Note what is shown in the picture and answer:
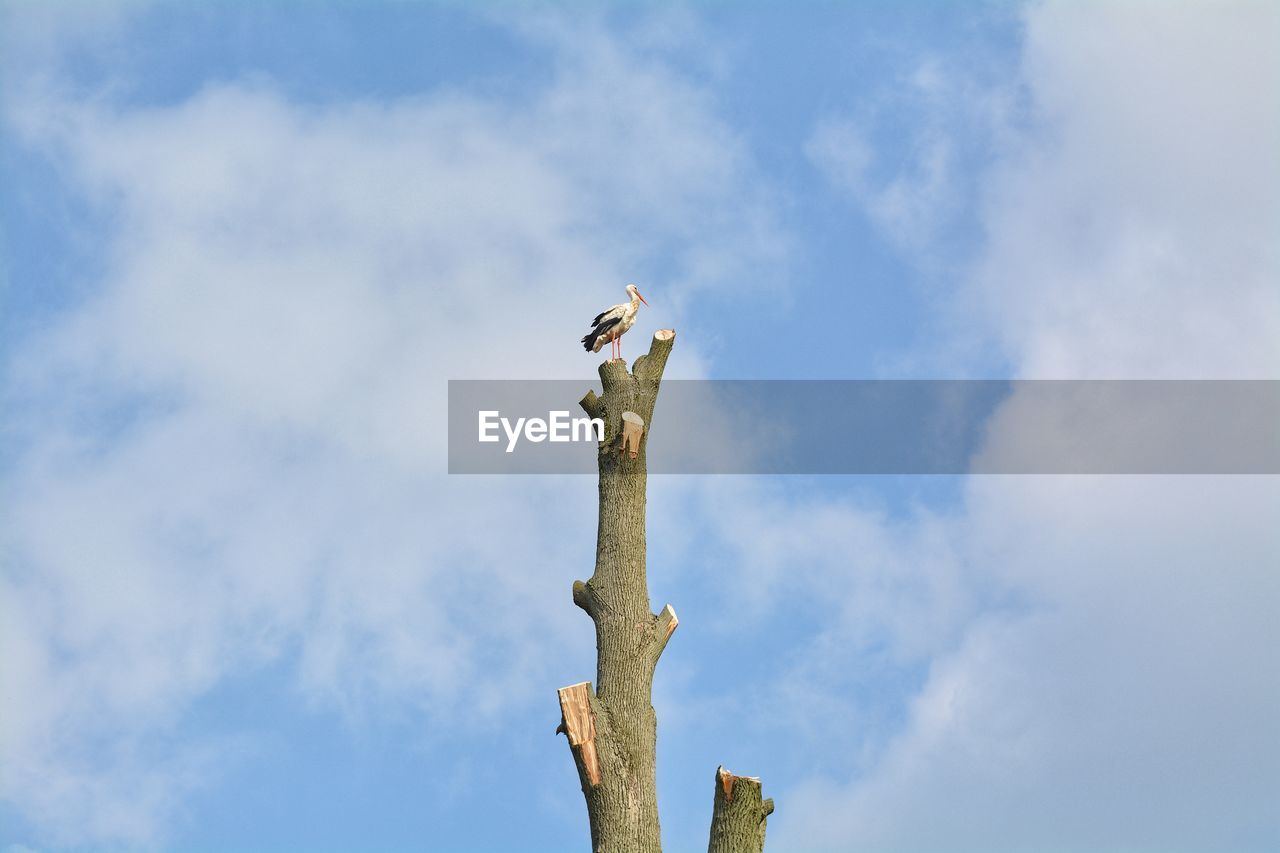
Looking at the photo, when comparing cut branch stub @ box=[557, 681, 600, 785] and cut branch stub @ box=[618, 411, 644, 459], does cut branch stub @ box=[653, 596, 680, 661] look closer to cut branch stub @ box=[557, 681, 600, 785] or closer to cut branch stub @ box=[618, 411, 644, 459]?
cut branch stub @ box=[557, 681, 600, 785]

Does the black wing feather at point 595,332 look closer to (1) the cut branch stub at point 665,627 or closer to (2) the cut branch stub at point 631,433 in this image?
(2) the cut branch stub at point 631,433

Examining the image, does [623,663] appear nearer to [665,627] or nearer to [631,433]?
[665,627]

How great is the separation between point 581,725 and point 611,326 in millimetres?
4485

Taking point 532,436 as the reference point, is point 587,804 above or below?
below

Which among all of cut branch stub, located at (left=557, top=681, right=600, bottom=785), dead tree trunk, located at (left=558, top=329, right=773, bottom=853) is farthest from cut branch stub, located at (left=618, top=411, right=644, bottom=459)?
cut branch stub, located at (left=557, top=681, right=600, bottom=785)

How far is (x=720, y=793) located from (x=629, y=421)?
119 inches

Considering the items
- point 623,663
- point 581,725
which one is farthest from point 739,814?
point 623,663

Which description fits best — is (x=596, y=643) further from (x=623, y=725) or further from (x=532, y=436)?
(x=532, y=436)

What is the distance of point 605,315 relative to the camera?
11805 millimetres

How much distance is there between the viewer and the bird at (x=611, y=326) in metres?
11.8

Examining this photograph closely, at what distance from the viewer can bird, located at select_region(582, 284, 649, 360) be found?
11.8 meters

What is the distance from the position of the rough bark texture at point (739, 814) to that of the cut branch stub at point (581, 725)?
0.94 m

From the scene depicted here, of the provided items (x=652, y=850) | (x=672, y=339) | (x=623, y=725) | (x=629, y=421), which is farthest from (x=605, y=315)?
(x=652, y=850)

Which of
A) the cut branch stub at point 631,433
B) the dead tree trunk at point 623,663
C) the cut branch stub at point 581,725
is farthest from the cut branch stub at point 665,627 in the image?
the cut branch stub at point 631,433
